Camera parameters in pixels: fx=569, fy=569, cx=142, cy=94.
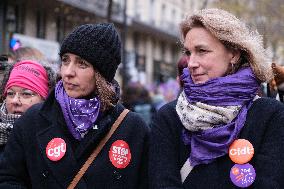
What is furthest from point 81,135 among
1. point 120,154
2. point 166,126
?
point 166,126

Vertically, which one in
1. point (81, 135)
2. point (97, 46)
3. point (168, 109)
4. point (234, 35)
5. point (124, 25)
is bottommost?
point (124, 25)

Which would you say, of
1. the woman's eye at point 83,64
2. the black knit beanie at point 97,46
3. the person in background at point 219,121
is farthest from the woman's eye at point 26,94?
the person in background at point 219,121

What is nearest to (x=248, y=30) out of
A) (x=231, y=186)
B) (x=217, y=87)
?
(x=217, y=87)

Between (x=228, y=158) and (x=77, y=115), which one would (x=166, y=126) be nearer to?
(x=228, y=158)

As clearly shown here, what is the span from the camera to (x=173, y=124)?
11.1ft

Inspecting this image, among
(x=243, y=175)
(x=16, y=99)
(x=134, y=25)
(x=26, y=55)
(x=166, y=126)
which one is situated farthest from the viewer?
(x=134, y=25)

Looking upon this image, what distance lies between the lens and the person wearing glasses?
4.12m

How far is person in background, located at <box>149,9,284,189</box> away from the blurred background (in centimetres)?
41

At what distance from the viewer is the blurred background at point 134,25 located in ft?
47.6

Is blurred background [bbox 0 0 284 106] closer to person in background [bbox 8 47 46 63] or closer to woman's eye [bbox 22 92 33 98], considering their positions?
woman's eye [bbox 22 92 33 98]

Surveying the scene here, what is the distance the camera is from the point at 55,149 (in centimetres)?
353

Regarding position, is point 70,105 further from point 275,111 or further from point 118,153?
point 275,111

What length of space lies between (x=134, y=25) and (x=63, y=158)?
32176mm

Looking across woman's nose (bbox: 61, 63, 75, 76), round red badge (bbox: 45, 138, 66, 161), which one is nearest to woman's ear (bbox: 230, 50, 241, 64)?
woman's nose (bbox: 61, 63, 75, 76)
